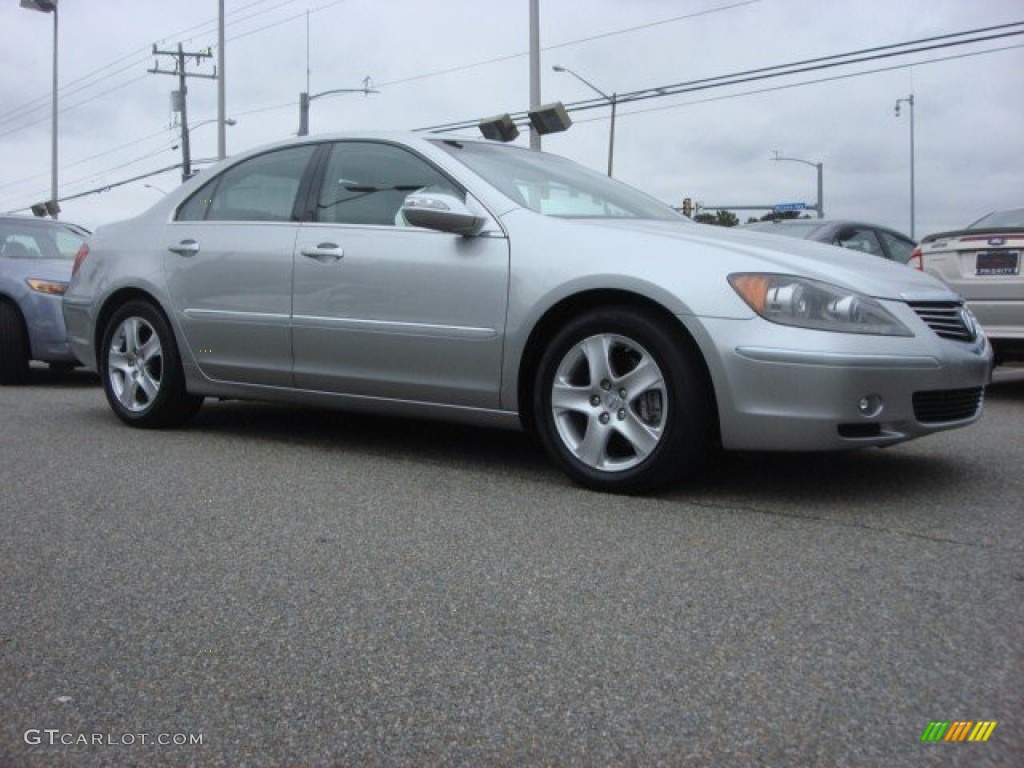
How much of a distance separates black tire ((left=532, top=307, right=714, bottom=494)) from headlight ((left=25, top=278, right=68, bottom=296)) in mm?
5580

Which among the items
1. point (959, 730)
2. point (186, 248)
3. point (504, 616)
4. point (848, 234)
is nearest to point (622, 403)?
point (504, 616)

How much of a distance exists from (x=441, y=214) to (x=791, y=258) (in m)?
1.40

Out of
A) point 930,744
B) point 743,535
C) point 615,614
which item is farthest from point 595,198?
point 930,744

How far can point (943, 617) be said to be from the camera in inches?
108

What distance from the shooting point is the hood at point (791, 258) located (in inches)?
156

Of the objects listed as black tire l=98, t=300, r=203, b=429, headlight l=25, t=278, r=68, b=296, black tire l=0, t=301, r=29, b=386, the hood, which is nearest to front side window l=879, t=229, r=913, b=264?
the hood

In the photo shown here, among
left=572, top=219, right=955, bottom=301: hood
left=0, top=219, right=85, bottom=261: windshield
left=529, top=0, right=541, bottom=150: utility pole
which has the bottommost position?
→ left=572, top=219, right=955, bottom=301: hood

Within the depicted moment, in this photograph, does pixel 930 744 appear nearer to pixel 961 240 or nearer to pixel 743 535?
pixel 743 535

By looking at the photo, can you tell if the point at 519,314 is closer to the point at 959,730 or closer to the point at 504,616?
the point at 504,616

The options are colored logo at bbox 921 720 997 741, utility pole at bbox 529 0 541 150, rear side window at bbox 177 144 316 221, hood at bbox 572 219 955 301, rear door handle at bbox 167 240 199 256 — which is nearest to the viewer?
colored logo at bbox 921 720 997 741

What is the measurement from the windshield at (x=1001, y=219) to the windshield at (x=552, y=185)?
3.28 m

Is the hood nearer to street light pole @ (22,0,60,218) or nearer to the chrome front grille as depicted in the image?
the chrome front grille

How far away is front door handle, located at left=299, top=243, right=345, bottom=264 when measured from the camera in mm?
5012

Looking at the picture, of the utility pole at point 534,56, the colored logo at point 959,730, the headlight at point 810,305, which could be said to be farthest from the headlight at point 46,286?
the utility pole at point 534,56
